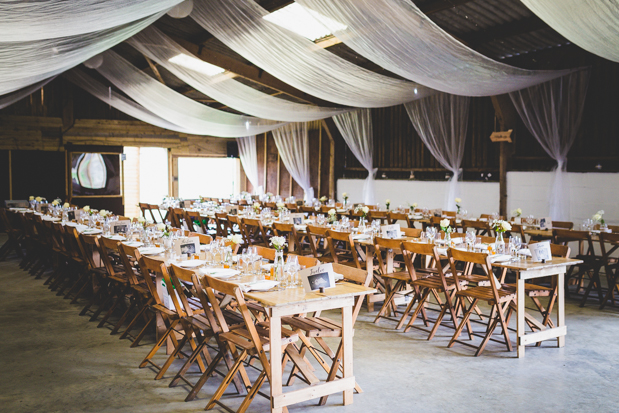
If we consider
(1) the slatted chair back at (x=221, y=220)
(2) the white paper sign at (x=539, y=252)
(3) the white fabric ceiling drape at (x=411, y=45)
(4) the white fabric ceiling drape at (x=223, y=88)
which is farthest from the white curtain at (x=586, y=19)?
(1) the slatted chair back at (x=221, y=220)

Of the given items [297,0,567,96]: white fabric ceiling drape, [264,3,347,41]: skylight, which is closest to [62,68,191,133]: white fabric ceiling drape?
[264,3,347,41]: skylight

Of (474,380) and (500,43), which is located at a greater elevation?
(500,43)

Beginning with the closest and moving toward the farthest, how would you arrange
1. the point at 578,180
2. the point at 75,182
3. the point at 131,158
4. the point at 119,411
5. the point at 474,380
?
the point at 119,411 → the point at 474,380 → the point at 578,180 → the point at 75,182 → the point at 131,158

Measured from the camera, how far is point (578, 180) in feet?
30.7

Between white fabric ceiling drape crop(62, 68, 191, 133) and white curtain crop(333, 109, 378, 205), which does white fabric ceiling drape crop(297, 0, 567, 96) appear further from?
white fabric ceiling drape crop(62, 68, 191, 133)

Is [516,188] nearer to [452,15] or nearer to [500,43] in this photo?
[500,43]

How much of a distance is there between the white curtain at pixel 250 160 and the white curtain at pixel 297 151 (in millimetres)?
2721

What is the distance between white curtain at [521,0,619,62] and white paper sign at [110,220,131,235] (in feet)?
17.7

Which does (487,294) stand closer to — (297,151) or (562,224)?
Answer: (562,224)

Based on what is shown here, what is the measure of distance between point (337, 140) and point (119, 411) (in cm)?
1203

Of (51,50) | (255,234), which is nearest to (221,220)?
(255,234)

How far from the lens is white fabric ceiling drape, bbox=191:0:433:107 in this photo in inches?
251

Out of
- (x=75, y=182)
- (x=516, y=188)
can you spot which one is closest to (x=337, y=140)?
(x=516, y=188)

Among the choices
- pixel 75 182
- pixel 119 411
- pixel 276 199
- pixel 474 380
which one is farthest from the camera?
pixel 75 182
